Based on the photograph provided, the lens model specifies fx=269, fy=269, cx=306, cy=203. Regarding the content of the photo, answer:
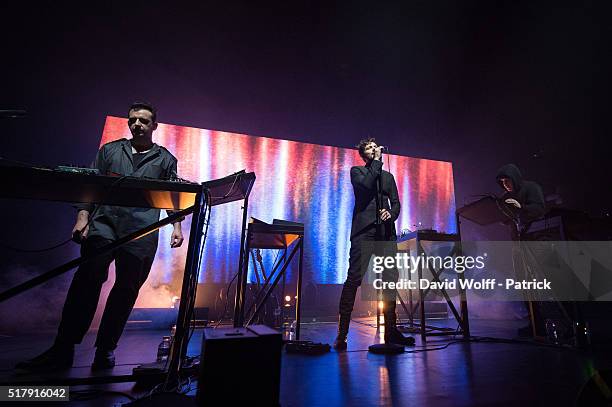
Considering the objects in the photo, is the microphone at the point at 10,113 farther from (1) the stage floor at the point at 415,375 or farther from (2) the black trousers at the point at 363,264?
(2) the black trousers at the point at 363,264

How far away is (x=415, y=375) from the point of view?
4.70ft

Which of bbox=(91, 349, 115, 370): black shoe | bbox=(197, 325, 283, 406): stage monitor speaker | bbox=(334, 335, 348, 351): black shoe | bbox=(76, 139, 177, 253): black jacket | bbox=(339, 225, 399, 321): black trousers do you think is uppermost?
bbox=(76, 139, 177, 253): black jacket

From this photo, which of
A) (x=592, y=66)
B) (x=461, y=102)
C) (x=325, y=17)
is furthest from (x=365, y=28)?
(x=592, y=66)

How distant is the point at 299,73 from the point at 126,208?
9.49 ft

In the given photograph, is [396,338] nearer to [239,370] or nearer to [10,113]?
[239,370]

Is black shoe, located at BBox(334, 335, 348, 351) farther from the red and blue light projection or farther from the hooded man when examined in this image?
the red and blue light projection

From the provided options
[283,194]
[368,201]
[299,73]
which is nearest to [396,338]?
[368,201]

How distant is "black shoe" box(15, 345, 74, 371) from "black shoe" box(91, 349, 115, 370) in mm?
141

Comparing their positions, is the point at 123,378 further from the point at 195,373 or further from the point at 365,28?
the point at 365,28

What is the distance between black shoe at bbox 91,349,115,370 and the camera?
1503 millimetres

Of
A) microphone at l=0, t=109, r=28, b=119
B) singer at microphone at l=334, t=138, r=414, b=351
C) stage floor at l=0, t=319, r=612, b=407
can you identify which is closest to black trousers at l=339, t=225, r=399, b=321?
singer at microphone at l=334, t=138, r=414, b=351

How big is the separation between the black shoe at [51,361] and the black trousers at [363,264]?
73.2 inches

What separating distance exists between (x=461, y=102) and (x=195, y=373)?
488 cm

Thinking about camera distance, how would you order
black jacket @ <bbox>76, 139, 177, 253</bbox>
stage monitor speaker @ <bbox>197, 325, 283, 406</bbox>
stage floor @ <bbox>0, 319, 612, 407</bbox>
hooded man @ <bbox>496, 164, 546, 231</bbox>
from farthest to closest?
hooded man @ <bbox>496, 164, 546, 231</bbox> < black jacket @ <bbox>76, 139, 177, 253</bbox> < stage floor @ <bbox>0, 319, 612, 407</bbox> < stage monitor speaker @ <bbox>197, 325, 283, 406</bbox>
